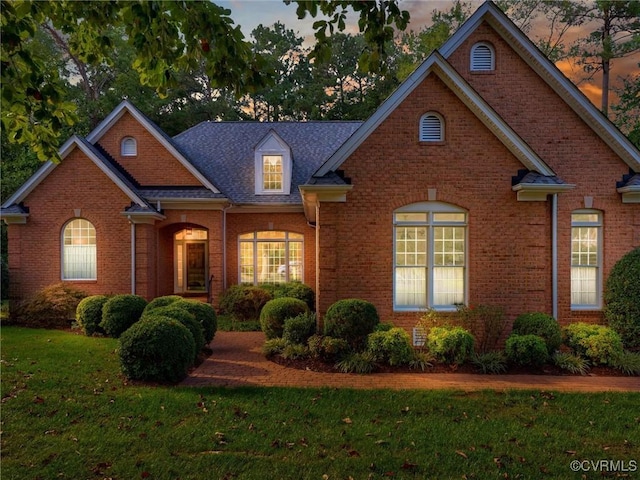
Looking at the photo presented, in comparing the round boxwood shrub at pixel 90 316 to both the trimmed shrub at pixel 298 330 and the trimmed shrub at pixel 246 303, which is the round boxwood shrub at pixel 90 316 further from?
the trimmed shrub at pixel 298 330

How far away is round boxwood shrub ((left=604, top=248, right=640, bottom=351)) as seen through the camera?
30.6 ft

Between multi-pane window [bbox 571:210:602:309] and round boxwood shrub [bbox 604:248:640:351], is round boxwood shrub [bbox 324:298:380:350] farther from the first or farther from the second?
round boxwood shrub [bbox 604:248:640:351]

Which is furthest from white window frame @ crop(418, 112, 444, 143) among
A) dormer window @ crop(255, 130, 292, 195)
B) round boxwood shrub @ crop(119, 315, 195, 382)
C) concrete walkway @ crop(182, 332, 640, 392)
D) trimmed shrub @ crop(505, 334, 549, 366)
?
dormer window @ crop(255, 130, 292, 195)

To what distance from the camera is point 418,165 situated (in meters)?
9.19

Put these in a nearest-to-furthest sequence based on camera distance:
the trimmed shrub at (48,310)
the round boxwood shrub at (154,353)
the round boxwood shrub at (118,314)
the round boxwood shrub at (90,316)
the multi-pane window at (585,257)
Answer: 1. the round boxwood shrub at (154,353)
2. the multi-pane window at (585,257)
3. the round boxwood shrub at (118,314)
4. the round boxwood shrub at (90,316)
5. the trimmed shrub at (48,310)

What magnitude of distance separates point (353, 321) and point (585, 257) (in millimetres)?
7023

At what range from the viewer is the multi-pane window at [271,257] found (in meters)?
16.3

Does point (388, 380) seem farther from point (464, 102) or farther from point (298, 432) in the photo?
point (464, 102)

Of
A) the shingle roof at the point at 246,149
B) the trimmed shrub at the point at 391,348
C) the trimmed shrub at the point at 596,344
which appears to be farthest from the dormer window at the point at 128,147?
the trimmed shrub at the point at 596,344

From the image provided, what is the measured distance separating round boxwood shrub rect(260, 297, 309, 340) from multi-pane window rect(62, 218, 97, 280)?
8.01 m

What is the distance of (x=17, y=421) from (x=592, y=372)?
10.2 meters

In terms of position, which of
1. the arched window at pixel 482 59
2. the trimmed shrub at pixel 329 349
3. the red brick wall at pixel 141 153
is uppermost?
the arched window at pixel 482 59

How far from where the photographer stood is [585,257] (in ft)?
34.4

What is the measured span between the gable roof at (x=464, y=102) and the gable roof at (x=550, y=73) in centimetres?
165
